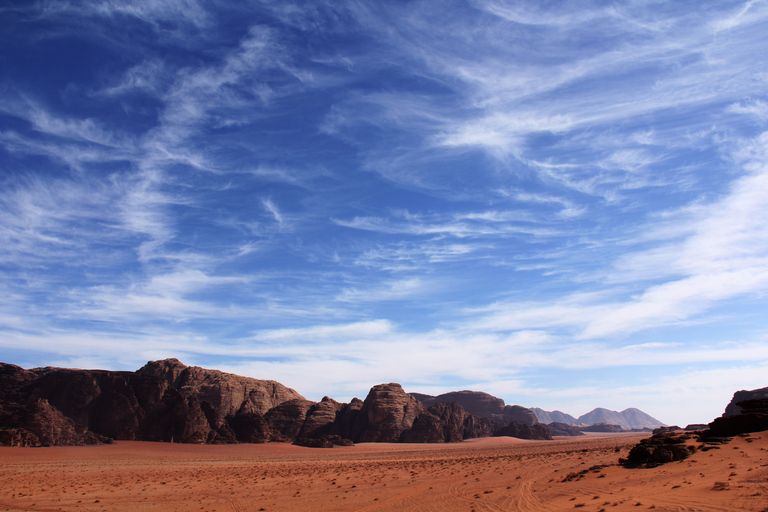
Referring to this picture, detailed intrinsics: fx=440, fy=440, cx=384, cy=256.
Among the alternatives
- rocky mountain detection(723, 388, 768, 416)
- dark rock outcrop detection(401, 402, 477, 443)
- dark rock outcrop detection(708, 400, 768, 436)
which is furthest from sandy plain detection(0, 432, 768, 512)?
rocky mountain detection(723, 388, 768, 416)

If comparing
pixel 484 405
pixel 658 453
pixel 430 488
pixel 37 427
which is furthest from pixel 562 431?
pixel 430 488

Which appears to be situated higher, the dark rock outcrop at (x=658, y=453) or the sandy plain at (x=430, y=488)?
the dark rock outcrop at (x=658, y=453)

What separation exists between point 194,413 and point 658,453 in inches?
2612

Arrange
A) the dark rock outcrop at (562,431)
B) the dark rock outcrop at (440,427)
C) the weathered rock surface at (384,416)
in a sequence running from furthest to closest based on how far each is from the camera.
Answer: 1. the dark rock outcrop at (562,431)
2. the dark rock outcrop at (440,427)
3. the weathered rock surface at (384,416)

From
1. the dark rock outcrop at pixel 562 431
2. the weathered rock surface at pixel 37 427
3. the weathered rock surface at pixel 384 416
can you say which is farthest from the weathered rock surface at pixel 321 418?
the dark rock outcrop at pixel 562 431

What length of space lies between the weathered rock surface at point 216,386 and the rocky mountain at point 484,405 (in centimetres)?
9039

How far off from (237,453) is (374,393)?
43.8 m

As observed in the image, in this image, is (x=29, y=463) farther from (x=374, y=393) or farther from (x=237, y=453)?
(x=374, y=393)

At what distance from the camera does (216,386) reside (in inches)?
3612

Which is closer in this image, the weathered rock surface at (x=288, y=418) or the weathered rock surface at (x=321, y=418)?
the weathered rock surface at (x=288, y=418)

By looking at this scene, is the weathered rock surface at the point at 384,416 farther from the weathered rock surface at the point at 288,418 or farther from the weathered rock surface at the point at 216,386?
the weathered rock surface at the point at 216,386

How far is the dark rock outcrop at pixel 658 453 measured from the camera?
63.0 ft

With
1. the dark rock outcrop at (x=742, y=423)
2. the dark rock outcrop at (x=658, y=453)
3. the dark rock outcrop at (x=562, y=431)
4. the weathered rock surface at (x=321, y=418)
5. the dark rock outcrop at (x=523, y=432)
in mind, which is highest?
the dark rock outcrop at (x=742, y=423)

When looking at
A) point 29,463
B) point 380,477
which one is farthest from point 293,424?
point 380,477
